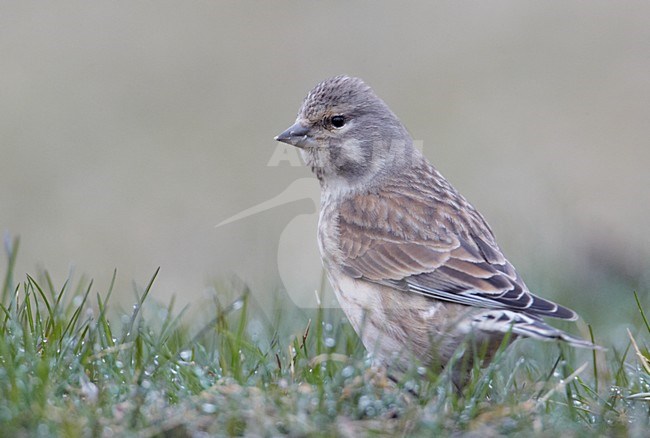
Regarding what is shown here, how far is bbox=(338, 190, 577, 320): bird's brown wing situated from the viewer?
5402 mm

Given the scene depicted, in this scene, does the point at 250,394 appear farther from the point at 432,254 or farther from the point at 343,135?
the point at 343,135

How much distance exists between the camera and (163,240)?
1180 cm

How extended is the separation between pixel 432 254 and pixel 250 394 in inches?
71.2

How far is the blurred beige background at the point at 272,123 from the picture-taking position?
10414mm

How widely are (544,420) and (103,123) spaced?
1149cm

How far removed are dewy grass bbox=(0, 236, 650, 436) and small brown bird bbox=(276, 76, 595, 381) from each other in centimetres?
32

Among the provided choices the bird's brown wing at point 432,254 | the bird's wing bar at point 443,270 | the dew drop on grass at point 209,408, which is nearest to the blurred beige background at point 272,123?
the bird's brown wing at point 432,254

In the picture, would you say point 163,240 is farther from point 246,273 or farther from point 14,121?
point 14,121

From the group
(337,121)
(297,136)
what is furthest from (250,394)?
(337,121)

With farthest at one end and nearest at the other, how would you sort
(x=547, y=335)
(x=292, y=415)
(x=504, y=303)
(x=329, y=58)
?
(x=329, y=58)
(x=504, y=303)
(x=547, y=335)
(x=292, y=415)

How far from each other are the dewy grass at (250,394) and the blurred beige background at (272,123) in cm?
314

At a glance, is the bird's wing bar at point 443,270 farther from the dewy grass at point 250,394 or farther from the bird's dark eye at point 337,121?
the bird's dark eye at point 337,121

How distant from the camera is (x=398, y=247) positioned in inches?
236

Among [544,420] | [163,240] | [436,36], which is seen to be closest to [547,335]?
[544,420]
